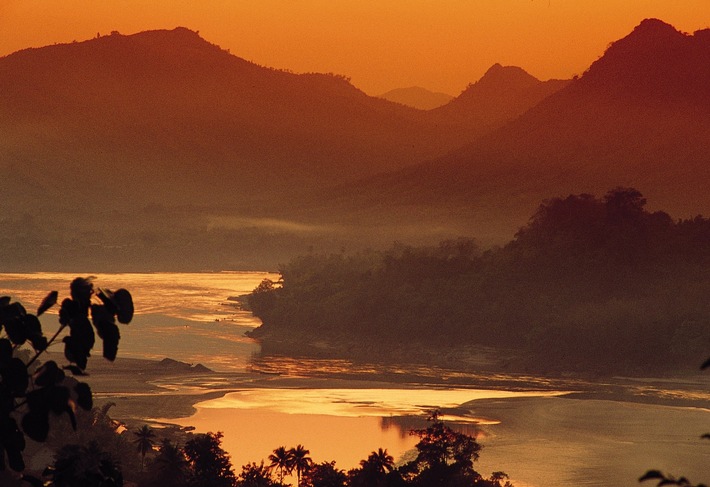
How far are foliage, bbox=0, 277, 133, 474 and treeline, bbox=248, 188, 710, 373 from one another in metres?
92.6

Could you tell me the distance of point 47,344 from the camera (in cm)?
948

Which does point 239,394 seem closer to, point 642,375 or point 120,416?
point 120,416

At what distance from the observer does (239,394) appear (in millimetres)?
79125

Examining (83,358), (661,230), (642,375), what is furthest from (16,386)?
(661,230)

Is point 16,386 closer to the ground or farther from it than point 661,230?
closer to the ground

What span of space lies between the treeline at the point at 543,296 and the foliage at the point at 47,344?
3647 inches

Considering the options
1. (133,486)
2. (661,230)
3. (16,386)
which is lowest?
(133,486)

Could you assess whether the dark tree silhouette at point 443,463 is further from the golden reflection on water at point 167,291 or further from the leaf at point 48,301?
the golden reflection on water at point 167,291

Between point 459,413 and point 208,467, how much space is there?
30.3 m

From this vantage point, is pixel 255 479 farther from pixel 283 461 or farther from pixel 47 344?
pixel 47 344

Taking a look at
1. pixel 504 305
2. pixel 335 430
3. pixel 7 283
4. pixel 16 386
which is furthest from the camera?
pixel 7 283

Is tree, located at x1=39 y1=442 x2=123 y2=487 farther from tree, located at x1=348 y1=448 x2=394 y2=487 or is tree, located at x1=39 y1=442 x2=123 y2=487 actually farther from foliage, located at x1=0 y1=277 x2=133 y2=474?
tree, located at x1=348 y1=448 x2=394 y2=487

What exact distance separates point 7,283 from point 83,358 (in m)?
176

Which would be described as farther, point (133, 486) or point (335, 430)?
point (335, 430)
